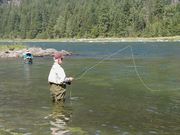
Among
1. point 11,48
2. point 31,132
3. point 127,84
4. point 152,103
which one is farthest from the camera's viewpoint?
point 11,48

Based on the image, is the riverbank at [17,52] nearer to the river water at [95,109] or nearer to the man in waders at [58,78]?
the river water at [95,109]

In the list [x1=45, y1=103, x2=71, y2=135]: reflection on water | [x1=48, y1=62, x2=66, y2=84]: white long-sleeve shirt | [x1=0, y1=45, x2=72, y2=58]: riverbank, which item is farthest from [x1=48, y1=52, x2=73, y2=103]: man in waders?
[x1=0, y1=45, x2=72, y2=58]: riverbank

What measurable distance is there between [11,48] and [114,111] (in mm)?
69442

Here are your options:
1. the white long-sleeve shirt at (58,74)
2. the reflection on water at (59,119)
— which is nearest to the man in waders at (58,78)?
the white long-sleeve shirt at (58,74)

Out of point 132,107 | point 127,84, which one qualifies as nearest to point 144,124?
point 132,107

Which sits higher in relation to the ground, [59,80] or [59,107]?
[59,80]

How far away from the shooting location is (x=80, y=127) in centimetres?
1888

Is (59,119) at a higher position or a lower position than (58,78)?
lower

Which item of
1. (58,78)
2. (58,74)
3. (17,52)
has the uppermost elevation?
(58,74)

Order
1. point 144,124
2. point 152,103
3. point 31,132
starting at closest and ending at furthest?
point 31,132
point 144,124
point 152,103

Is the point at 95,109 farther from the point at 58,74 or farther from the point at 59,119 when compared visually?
the point at 59,119

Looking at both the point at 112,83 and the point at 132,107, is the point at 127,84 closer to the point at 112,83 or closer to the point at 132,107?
the point at 112,83

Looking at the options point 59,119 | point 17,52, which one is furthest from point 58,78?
point 17,52

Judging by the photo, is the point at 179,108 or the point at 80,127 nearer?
the point at 80,127
